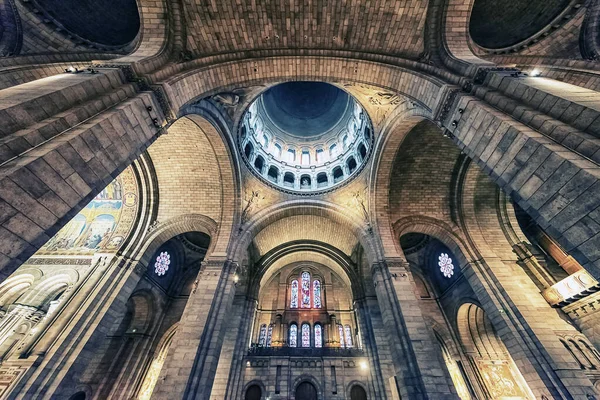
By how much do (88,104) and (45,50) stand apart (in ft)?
19.2

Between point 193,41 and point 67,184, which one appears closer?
point 67,184

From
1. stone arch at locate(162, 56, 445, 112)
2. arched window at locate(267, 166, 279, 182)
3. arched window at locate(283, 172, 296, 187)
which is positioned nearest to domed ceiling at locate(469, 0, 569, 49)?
stone arch at locate(162, 56, 445, 112)

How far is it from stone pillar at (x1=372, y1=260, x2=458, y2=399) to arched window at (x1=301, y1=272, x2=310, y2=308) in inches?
381

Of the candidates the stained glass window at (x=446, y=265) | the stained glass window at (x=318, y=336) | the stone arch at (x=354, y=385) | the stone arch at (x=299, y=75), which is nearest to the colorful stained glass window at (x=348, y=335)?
the stained glass window at (x=318, y=336)

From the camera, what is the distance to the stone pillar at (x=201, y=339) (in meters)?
7.38

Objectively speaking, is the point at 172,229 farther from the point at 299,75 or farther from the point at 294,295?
the point at 294,295

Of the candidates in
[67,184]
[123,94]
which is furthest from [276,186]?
[67,184]

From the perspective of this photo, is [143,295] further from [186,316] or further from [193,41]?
[193,41]

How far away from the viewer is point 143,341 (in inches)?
535

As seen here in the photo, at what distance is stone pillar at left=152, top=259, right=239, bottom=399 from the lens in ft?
24.2

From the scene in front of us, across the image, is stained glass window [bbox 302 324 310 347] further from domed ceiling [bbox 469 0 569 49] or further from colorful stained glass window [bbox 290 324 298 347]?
domed ceiling [bbox 469 0 569 49]

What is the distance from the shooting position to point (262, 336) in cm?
1645

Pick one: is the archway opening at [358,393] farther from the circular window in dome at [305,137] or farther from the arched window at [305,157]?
the arched window at [305,157]

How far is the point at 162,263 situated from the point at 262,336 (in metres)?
8.52
